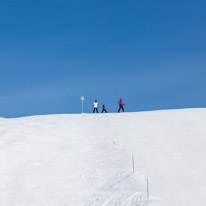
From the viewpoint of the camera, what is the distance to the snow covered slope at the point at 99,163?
13076mm

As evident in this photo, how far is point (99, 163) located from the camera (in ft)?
52.2

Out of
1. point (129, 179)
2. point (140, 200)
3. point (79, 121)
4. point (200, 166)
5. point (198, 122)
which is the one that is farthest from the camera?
point (198, 122)

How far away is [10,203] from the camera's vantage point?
12922 mm

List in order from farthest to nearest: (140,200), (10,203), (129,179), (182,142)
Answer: (182,142), (129,179), (10,203), (140,200)

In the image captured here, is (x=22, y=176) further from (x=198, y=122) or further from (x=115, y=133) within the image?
(x=198, y=122)

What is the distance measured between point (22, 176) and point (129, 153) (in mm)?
5300

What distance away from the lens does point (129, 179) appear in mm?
14031

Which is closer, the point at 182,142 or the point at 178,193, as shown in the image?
the point at 178,193

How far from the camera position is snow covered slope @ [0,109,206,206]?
515 inches

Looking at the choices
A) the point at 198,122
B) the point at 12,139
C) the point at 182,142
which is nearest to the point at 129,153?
the point at 182,142

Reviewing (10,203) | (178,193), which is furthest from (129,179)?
(10,203)

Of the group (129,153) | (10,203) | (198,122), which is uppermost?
(198,122)

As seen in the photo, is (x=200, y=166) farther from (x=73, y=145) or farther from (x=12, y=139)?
(x=12, y=139)

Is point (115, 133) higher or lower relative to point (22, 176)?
higher
